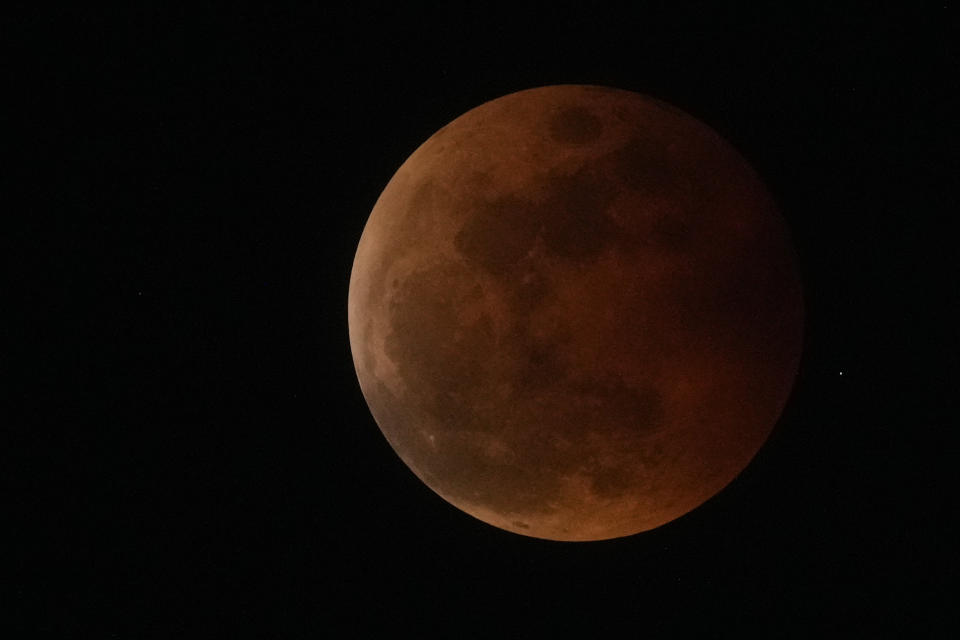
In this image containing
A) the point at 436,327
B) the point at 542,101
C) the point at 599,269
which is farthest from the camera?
the point at 542,101

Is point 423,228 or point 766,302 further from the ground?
point 423,228

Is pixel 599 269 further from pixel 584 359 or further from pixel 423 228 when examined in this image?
pixel 423 228

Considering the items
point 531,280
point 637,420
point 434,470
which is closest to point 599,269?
point 531,280

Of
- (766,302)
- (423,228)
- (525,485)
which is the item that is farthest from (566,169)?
(525,485)

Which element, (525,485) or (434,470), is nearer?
(525,485)

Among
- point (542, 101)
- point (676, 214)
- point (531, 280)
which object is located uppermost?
point (542, 101)

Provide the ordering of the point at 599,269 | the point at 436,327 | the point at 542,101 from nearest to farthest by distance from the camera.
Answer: the point at 599,269, the point at 436,327, the point at 542,101
